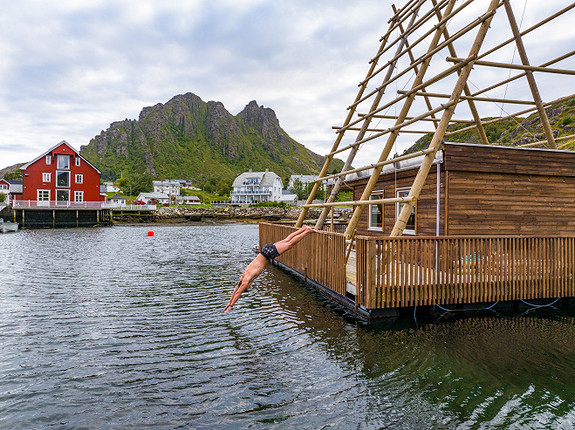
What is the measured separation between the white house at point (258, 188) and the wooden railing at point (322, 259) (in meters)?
93.6

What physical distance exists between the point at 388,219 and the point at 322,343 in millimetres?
8268

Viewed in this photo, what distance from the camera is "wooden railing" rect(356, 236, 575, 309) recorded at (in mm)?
8422

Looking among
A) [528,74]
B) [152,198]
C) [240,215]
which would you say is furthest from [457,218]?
[152,198]

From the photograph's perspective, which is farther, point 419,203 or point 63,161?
point 63,161

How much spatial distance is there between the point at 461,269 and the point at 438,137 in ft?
11.3

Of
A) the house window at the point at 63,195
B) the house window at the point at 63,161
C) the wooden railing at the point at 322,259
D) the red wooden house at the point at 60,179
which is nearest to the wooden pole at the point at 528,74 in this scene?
the wooden railing at the point at 322,259

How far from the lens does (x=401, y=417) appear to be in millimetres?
4945

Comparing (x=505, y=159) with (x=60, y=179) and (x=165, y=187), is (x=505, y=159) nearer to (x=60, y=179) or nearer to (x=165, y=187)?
(x=60, y=179)

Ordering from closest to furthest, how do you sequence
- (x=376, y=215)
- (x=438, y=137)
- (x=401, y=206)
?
(x=438, y=137), (x=401, y=206), (x=376, y=215)

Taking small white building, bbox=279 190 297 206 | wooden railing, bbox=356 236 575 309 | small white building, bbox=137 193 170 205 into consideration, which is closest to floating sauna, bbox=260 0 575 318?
wooden railing, bbox=356 236 575 309

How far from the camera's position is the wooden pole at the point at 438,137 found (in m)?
9.19

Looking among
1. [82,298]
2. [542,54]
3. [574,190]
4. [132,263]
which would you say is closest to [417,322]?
[574,190]

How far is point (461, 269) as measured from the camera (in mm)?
8883

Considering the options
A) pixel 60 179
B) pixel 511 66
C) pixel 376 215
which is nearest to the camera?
pixel 511 66
